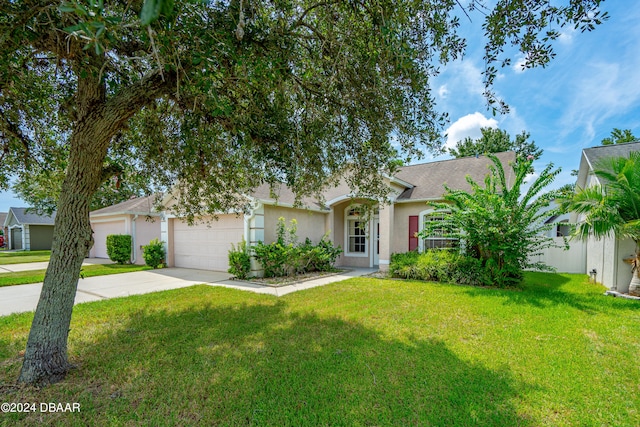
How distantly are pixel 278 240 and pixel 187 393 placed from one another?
24.3ft

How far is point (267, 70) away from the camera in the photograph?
11.8 feet

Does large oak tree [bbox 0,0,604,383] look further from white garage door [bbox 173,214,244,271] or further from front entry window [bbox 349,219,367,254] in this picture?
front entry window [bbox 349,219,367,254]

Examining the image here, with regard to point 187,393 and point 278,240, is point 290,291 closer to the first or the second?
point 278,240

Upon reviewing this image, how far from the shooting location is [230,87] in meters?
4.64

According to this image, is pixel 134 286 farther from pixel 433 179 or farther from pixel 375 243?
pixel 433 179

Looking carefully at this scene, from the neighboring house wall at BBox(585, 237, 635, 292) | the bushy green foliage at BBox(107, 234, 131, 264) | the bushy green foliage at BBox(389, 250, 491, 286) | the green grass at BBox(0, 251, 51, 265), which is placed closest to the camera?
the neighboring house wall at BBox(585, 237, 635, 292)

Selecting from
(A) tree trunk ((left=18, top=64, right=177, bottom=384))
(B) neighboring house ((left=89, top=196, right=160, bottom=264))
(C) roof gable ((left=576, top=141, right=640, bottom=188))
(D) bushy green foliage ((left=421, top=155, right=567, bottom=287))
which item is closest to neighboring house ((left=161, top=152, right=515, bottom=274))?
(D) bushy green foliage ((left=421, top=155, right=567, bottom=287))

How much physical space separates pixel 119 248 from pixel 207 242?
5966 millimetres

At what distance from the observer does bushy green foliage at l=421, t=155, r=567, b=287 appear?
→ 27.1ft

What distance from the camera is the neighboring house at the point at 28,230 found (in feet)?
89.3

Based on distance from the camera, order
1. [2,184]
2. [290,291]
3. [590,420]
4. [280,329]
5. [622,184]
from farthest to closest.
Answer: [290,291] < [622,184] < [2,184] < [280,329] < [590,420]

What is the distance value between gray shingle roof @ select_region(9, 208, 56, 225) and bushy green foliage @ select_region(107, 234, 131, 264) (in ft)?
66.7

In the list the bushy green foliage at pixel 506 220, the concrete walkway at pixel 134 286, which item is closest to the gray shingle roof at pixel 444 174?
the bushy green foliage at pixel 506 220

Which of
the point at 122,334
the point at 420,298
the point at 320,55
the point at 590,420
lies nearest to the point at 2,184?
the point at 122,334
